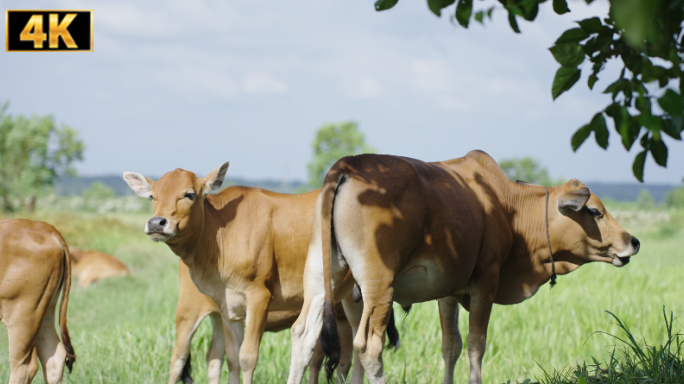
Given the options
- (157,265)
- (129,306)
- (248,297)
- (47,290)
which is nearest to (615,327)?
(248,297)

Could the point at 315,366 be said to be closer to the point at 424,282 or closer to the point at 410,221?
the point at 424,282

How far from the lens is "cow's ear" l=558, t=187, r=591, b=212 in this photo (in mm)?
4500

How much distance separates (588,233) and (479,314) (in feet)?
3.98

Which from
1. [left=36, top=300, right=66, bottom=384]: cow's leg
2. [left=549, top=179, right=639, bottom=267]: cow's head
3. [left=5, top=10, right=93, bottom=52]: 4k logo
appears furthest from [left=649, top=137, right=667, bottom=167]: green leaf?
[left=5, top=10, right=93, bottom=52]: 4k logo

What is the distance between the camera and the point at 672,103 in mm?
1488

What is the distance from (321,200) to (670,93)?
2.37m

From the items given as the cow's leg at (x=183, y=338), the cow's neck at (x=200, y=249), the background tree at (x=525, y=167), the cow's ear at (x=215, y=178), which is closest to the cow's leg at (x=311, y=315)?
the cow's neck at (x=200, y=249)

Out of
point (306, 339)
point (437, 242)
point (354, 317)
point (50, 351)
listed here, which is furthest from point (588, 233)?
point (50, 351)

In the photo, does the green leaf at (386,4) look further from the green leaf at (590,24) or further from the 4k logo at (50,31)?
the 4k logo at (50,31)

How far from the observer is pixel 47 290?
16.3 ft

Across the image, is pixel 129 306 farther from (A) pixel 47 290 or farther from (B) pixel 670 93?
(B) pixel 670 93

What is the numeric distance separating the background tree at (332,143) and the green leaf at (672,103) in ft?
114

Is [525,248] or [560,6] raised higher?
[560,6]

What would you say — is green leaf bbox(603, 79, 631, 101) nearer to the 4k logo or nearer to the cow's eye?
the cow's eye
